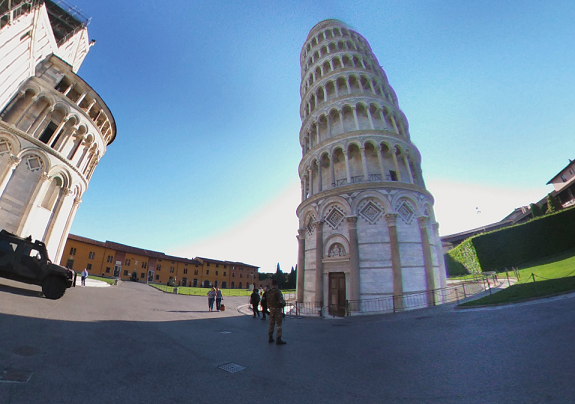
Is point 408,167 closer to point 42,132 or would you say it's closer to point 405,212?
point 405,212

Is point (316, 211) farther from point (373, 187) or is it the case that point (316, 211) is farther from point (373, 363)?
point (373, 363)

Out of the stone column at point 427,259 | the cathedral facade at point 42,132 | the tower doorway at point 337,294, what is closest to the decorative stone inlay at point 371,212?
the stone column at point 427,259

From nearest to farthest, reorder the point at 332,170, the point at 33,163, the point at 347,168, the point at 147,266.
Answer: the point at 33,163
the point at 347,168
the point at 332,170
the point at 147,266

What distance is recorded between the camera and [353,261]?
16.7 m

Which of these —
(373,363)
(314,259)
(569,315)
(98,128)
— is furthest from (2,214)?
(569,315)

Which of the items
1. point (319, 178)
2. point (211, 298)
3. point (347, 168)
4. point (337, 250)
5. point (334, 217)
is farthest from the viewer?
point (319, 178)

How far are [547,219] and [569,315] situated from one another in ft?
95.7

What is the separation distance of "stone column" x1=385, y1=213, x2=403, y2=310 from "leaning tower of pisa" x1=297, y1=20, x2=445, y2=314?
66 mm

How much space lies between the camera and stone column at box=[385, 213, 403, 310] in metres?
15.3

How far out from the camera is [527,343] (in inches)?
181

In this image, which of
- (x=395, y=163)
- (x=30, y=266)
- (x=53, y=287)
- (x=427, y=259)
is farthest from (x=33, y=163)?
(x=427, y=259)

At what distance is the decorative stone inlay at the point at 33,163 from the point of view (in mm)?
17688

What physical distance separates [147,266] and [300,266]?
57.7m

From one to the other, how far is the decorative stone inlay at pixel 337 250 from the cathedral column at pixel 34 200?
2282 centimetres
